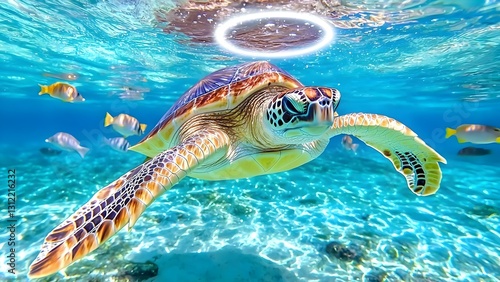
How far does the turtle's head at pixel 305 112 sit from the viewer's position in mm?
2615

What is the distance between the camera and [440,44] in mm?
11180

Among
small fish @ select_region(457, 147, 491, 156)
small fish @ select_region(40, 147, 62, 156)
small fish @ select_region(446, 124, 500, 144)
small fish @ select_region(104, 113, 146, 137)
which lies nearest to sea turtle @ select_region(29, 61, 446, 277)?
small fish @ select_region(104, 113, 146, 137)

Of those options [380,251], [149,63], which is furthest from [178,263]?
[149,63]

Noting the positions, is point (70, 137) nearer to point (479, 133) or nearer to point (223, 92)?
point (223, 92)

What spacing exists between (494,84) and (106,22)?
918 inches

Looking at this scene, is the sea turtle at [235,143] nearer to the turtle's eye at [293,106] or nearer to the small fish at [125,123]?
the turtle's eye at [293,106]

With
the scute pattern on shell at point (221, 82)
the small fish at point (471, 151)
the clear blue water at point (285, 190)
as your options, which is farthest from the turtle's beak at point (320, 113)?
the small fish at point (471, 151)

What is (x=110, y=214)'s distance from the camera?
2.08 meters

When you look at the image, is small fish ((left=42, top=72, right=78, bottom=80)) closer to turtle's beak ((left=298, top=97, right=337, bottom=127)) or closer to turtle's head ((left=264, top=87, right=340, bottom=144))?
turtle's head ((left=264, top=87, right=340, bottom=144))

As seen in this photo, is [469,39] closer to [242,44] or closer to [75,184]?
[242,44]

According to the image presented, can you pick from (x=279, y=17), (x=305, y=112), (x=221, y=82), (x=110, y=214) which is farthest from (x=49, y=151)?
(x=305, y=112)

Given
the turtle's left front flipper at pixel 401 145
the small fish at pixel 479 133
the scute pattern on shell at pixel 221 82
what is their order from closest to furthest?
the turtle's left front flipper at pixel 401 145 < the scute pattern on shell at pixel 221 82 < the small fish at pixel 479 133

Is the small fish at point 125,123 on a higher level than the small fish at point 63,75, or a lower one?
lower

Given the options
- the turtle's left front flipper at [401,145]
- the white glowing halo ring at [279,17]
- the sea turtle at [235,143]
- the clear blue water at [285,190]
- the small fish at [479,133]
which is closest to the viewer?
the sea turtle at [235,143]
